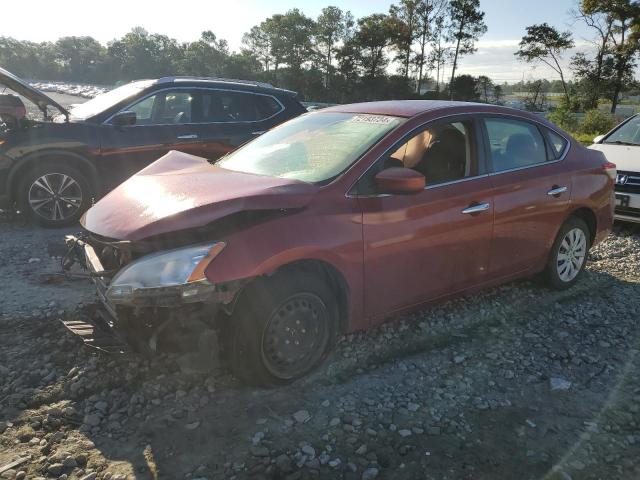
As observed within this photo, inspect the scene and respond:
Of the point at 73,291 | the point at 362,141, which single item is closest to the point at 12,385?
the point at 73,291

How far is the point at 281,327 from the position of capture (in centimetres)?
290

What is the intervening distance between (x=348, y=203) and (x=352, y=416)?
1252 millimetres

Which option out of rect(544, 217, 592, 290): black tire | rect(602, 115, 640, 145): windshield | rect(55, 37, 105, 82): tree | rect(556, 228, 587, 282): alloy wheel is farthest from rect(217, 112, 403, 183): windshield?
rect(55, 37, 105, 82): tree

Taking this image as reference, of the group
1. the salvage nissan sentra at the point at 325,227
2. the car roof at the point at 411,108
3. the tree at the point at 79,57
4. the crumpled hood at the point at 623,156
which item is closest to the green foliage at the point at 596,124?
the crumpled hood at the point at 623,156

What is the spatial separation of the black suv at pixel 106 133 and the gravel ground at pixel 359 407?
2433mm

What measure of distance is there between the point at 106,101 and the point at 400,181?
5137mm

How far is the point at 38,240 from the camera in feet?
18.9

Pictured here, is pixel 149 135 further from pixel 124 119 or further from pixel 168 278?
pixel 168 278

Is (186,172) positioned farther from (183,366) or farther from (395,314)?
(395,314)

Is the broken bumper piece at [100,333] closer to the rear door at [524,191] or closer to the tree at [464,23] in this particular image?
the rear door at [524,191]

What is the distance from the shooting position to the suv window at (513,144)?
3.95m

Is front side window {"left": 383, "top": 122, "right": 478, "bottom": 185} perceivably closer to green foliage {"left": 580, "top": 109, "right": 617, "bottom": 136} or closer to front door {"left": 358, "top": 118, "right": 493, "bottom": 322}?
front door {"left": 358, "top": 118, "right": 493, "bottom": 322}

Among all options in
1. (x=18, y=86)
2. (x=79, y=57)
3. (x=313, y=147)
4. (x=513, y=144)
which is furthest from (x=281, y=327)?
(x=79, y=57)

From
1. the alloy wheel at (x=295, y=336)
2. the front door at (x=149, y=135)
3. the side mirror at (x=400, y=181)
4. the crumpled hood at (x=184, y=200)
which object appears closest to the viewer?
the crumpled hood at (x=184, y=200)
